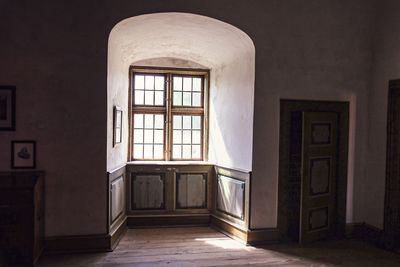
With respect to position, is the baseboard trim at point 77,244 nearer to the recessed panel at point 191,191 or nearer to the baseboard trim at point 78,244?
the baseboard trim at point 78,244

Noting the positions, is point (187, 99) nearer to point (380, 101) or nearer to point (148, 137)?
point (148, 137)

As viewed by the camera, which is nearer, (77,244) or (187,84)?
(77,244)

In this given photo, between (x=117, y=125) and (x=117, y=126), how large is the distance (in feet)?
0.05

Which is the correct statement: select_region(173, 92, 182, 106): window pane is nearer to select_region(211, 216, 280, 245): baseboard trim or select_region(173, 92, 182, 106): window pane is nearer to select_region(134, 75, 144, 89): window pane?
select_region(134, 75, 144, 89): window pane

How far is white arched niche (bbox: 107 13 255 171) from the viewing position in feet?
14.4

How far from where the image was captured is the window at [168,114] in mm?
5703

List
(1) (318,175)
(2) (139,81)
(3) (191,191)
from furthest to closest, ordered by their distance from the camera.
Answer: (2) (139,81), (3) (191,191), (1) (318,175)

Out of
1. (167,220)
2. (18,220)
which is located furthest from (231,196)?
(18,220)

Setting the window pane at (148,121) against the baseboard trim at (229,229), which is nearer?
the baseboard trim at (229,229)

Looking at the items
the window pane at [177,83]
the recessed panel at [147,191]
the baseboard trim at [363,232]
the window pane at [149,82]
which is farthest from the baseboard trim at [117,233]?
the baseboard trim at [363,232]

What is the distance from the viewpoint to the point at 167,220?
5.40 m

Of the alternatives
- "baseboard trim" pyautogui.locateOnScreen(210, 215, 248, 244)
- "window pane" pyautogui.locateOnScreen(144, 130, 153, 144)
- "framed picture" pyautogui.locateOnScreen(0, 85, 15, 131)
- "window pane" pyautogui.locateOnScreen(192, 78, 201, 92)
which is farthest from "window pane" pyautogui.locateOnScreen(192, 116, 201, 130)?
"framed picture" pyautogui.locateOnScreen(0, 85, 15, 131)

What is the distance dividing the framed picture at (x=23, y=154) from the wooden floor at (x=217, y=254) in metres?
1.04

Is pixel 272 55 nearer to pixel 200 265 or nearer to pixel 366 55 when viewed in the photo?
pixel 366 55
